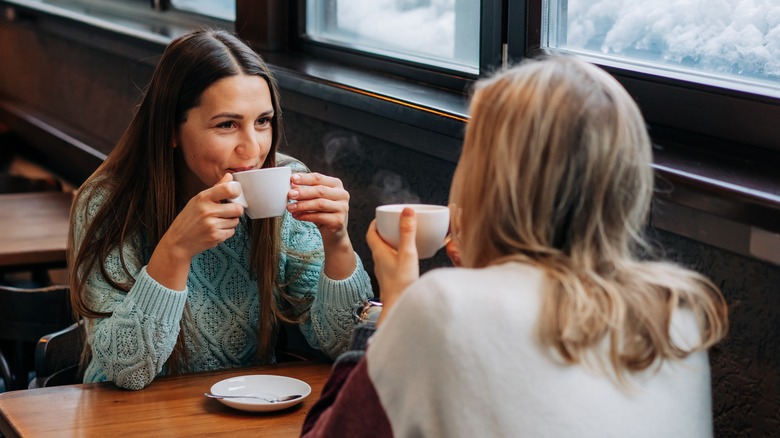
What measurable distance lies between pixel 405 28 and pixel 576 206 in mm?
1581

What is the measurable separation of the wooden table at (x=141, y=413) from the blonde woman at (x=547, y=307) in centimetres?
44

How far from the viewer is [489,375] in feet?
3.36

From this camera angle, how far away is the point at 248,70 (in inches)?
73.9

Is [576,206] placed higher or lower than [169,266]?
higher

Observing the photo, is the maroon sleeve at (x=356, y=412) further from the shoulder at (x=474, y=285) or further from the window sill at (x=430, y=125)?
the window sill at (x=430, y=125)

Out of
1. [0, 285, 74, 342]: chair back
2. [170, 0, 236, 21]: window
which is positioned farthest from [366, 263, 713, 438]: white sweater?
[170, 0, 236, 21]: window

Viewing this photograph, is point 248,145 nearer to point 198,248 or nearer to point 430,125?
point 198,248

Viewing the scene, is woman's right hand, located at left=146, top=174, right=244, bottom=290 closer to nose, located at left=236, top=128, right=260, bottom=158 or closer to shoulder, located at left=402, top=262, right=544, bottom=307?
nose, located at left=236, top=128, right=260, bottom=158

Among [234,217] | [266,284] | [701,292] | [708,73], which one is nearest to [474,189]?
[701,292]

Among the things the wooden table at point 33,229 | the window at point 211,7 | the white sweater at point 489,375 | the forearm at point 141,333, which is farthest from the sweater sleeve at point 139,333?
the window at point 211,7

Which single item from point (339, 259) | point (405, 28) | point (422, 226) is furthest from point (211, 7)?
point (422, 226)

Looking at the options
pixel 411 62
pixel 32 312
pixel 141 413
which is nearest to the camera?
pixel 141 413

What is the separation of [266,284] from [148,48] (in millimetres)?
1860

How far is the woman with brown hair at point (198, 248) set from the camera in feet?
5.60
